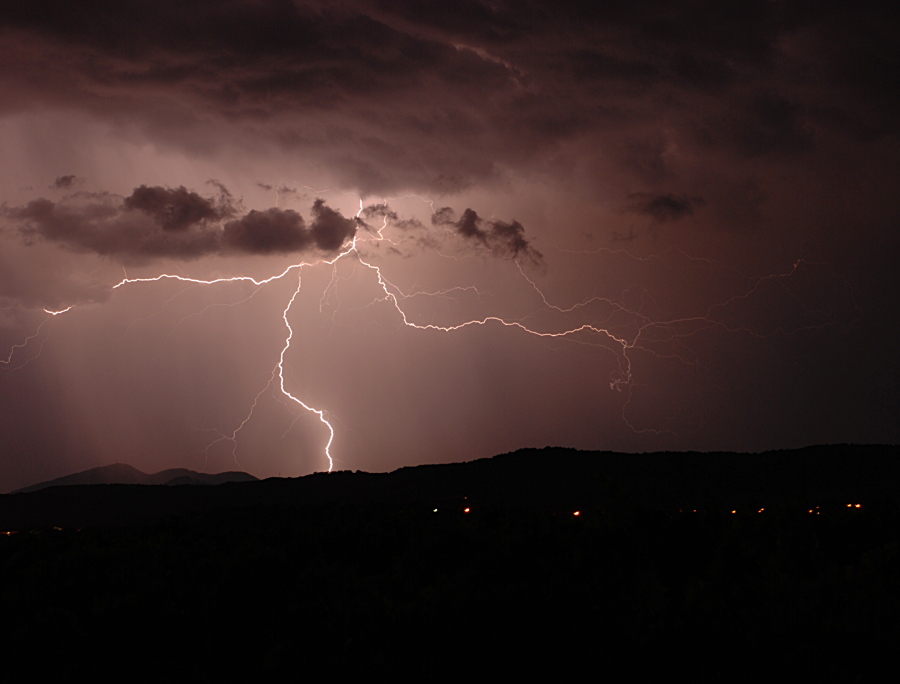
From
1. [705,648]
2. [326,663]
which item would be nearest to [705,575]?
[705,648]

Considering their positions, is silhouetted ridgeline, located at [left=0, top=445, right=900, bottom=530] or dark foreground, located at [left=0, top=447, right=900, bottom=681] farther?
silhouetted ridgeline, located at [left=0, top=445, right=900, bottom=530]

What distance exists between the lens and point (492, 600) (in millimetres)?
3902

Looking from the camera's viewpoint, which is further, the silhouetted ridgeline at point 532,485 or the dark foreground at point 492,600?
the silhouetted ridgeline at point 532,485

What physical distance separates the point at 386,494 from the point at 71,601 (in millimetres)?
14219

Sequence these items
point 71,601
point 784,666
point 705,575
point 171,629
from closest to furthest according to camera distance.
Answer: point 784,666 < point 171,629 < point 705,575 < point 71,601

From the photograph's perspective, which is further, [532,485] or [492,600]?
[532,485]

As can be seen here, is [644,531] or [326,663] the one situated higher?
[644,531]

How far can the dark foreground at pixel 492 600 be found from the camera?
345cm

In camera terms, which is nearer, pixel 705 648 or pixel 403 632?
pixel 705 648

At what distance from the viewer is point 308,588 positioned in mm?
4980

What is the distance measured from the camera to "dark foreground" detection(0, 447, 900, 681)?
11.3 feet

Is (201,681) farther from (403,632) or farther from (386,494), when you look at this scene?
(386,494)

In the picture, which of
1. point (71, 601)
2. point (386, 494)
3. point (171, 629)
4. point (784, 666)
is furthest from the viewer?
point (386, 494)

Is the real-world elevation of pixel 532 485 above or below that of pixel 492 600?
below
